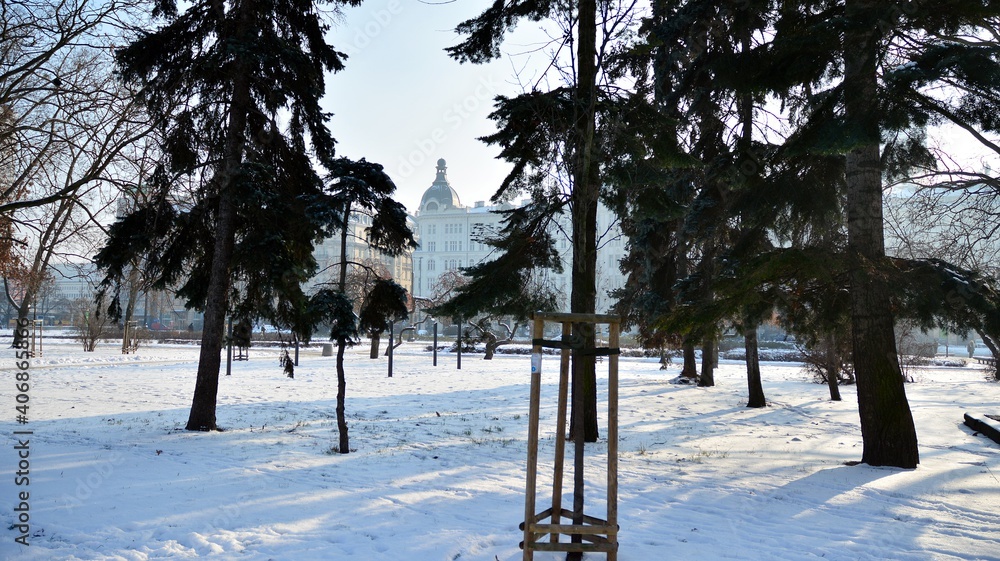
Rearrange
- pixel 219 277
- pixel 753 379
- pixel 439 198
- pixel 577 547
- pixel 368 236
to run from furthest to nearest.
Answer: pixel 439 198
pixel 753 379
pixel 219 277
pixel 368 236
pixel 577 547

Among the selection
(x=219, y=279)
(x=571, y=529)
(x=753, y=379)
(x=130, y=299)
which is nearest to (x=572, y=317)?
(x=571, y=529)

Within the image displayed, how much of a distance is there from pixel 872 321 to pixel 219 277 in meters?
9.19

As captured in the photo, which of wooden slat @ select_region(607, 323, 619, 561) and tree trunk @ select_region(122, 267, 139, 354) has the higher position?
tree trunk @ select_region(122, 267, 139, 354)

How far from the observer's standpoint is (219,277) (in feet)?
30.7

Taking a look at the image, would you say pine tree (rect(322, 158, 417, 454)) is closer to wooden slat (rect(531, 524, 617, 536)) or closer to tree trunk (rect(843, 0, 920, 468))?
wooden slat (rect(531, 524, 617, 536))

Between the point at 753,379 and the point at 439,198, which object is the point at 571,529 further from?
the point at 439,198

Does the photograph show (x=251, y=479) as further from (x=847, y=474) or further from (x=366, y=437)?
(x=847, y=474)

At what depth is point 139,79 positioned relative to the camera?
9273 millimetres

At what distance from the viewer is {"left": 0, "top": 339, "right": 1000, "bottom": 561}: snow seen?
4.70 metres

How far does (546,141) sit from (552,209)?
1.09 m

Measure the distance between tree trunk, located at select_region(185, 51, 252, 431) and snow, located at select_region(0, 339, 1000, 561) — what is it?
55cm

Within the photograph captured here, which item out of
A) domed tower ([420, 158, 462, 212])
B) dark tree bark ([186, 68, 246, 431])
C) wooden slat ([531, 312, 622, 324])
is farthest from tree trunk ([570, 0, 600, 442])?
domed tower ([420, 158, 462, 212])

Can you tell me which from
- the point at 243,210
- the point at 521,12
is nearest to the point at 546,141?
the point at 521,12

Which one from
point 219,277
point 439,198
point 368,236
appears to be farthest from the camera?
point 439,198
